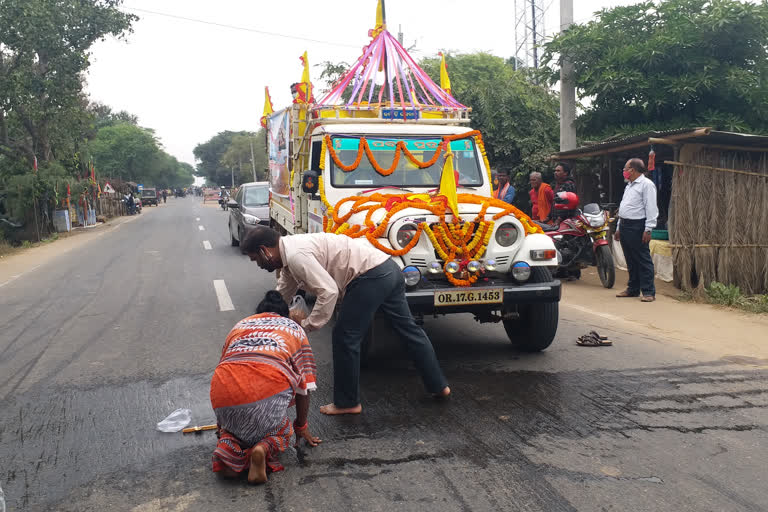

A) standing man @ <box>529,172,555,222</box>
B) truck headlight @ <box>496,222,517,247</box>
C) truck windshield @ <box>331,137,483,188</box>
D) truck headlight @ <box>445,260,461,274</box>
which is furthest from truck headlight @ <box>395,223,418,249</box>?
standing man @ <box>529,172,555,222</box>

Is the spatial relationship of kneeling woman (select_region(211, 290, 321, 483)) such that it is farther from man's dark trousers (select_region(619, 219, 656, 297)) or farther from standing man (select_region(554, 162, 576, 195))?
standing man (select_region(554, 162, 576, 195))

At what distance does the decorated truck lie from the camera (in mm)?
5184

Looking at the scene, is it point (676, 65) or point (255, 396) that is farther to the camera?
point (676, 65)


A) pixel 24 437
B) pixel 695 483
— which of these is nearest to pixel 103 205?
pixel 24 437

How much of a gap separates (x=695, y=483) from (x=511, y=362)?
2.38 meters

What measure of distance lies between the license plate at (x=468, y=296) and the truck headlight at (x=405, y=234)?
52 cm

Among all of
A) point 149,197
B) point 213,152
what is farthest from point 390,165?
point 213,152

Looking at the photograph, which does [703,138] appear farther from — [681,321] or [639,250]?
[681,321]

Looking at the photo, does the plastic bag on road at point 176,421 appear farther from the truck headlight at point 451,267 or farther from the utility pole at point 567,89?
the utility pole at point 567,89

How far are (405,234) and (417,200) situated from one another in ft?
2.04

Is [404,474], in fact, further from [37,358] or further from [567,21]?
[567,21]

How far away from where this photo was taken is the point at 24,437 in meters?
4.13

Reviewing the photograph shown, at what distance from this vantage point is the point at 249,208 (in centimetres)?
1421

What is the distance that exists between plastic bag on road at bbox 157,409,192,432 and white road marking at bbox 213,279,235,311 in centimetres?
389
